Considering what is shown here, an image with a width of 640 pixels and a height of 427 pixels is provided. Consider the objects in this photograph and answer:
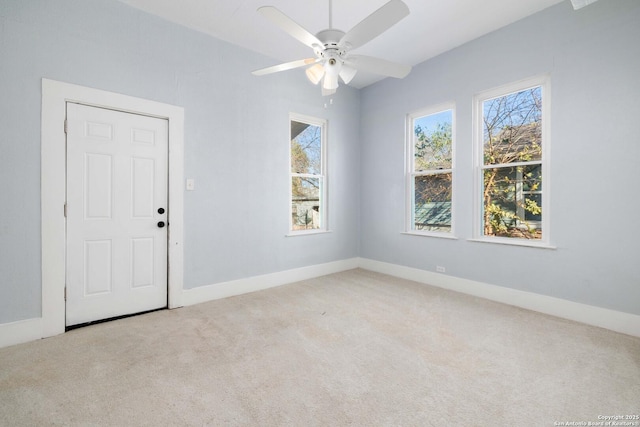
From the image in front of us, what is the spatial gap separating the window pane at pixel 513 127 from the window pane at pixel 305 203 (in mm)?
2419

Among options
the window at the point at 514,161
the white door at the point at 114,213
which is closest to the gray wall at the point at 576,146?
the window at the point at 514,161

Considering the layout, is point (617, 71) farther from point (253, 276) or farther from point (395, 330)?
point (253, 276)

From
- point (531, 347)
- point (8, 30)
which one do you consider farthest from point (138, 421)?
point (8, 30)

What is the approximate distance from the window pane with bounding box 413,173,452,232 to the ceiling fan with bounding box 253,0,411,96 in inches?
84.3

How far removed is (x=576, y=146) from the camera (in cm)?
275

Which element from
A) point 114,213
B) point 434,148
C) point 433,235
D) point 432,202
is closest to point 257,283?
point 114,213

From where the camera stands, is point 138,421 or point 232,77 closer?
point 138,421

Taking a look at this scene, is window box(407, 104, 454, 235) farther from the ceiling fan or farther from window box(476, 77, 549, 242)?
the ceiling fan

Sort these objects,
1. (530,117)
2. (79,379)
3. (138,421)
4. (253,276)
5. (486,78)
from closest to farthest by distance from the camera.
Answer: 1. (138,421)
2. (79,379)
3. (530,117)
4. (486,78)
5. (253,276)

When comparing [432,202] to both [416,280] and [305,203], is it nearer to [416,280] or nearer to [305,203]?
[416,280]

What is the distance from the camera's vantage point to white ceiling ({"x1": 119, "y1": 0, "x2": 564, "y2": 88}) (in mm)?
2783

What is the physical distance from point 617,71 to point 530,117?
0.72 metres

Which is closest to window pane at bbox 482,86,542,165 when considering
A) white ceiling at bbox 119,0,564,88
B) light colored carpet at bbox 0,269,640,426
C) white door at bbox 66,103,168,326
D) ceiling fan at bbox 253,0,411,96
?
white ceiling at bbox 119,0,564,88

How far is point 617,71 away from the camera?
8.32 ft
